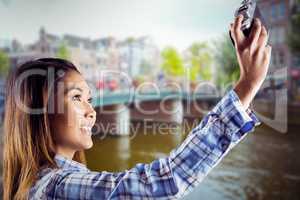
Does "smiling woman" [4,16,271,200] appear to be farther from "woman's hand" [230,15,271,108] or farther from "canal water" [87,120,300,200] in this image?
"canal water" [87,120,300,200]

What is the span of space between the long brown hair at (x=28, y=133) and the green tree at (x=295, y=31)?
3.16ft

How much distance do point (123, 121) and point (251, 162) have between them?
1.83 ft

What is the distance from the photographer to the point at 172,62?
4.72 ft

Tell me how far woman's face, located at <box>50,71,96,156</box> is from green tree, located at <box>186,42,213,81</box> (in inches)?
29.5

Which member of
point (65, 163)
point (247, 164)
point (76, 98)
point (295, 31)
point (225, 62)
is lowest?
point (247, 164)

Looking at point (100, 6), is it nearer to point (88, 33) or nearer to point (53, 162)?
point (88, 33)

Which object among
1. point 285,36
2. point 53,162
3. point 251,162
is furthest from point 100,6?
point 53,162

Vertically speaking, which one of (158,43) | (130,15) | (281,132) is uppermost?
(130,15)

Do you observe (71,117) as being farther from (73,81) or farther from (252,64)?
(252,64)

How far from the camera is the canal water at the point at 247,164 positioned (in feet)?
4.34

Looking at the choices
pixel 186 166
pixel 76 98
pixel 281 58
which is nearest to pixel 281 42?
pixel 281 58

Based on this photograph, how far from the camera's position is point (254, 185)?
1.33m

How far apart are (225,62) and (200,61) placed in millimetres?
106

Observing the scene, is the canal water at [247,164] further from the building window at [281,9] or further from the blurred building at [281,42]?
the building window at [281,9]
